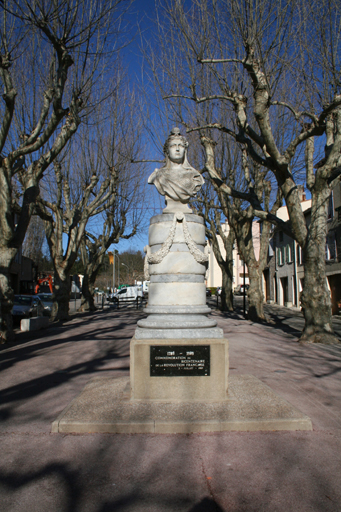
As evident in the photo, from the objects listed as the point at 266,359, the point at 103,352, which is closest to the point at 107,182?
the point at 103,352

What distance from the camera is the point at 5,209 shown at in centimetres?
1268

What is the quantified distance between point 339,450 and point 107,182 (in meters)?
20.7

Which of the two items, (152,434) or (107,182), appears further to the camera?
(107,182)

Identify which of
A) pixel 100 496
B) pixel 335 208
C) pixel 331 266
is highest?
pixel 335 208

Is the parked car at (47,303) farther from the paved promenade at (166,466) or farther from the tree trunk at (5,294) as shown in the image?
the paved promenade at (166,466)

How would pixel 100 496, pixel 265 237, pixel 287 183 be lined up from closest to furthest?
pixel 100 496
pixel 287 183
pixel 265 237

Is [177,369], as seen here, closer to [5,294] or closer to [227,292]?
[5,294]

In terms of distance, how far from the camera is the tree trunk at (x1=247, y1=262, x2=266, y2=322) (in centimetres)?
1967

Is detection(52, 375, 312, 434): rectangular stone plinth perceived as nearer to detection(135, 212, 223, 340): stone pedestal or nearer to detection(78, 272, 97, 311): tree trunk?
detection(135, 212, 223, 340): stone pedestal

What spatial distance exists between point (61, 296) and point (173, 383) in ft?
54.0

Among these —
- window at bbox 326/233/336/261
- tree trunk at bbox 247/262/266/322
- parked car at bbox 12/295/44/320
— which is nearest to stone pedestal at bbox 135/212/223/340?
tree trunk at bbox 247/262/266/322

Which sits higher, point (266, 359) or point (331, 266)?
point (331, 266)

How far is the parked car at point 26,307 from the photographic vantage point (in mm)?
20547

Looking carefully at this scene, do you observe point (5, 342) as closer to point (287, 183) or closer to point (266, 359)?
point (266, 359)
